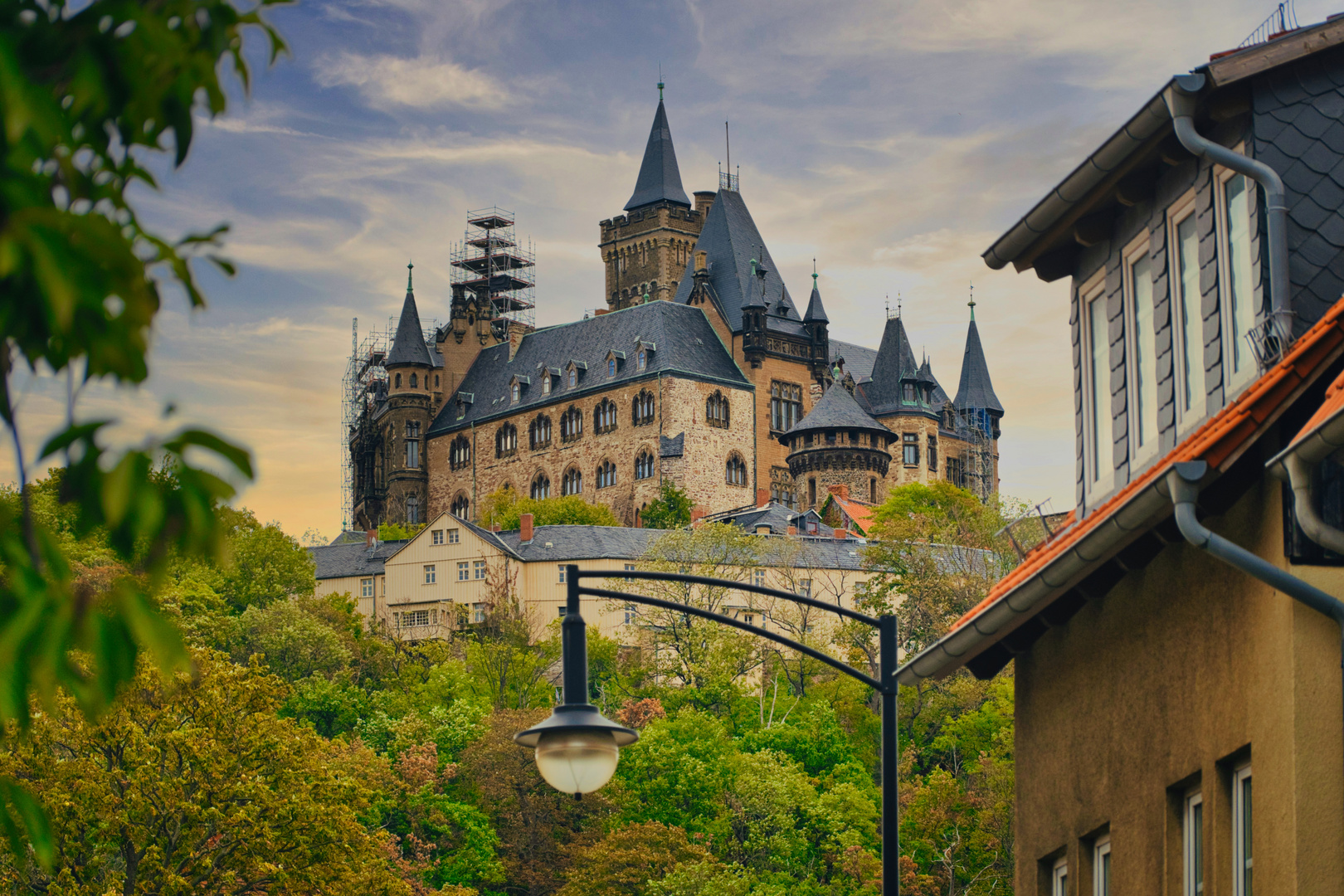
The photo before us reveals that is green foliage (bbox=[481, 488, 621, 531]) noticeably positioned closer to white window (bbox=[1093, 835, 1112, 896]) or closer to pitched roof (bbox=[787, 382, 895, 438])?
pitched roof (bbox=[787, 382, 895, 438])

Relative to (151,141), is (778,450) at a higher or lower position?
higher

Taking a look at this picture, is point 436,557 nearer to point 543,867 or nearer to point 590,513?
point 590,513

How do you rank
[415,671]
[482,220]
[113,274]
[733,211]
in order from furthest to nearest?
1. [482,220]
2. [733,211]
3. [415,671]
4. [113,274]

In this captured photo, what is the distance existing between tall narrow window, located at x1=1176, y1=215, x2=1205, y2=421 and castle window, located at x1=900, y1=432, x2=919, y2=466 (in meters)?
107

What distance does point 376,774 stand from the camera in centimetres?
6438

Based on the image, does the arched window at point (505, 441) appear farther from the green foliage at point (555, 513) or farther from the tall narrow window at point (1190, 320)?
the tall narrow window at point (1190, 320)

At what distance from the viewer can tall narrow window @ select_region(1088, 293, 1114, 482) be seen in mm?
12797

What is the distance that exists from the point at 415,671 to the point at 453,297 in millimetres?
53709

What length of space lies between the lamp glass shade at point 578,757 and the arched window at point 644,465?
102 m

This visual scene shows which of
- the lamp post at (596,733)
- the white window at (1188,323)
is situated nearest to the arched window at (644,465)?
the white window at (1188,323)

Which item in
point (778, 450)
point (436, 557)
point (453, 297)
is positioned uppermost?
point (453, 297)

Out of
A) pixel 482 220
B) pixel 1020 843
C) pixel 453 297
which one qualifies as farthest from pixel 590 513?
pixel 1020 843

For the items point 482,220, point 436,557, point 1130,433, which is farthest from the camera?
point 482,220

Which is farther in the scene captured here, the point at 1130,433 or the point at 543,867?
the point at 543,867
